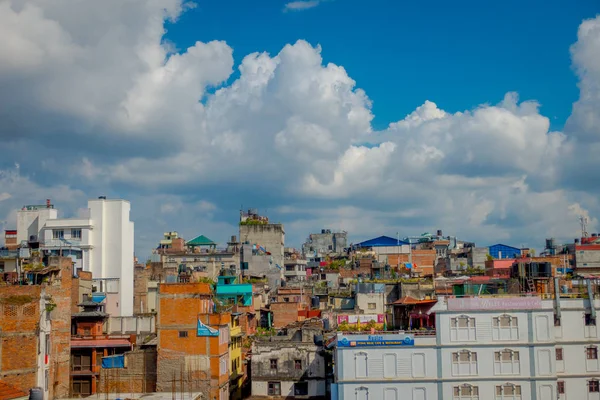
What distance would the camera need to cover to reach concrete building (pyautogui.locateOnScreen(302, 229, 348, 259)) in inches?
7303

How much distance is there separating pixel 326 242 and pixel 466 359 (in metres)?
135

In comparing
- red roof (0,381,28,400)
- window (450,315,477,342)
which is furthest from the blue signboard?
window (450,315,477,342)

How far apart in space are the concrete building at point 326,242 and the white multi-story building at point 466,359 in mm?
128203

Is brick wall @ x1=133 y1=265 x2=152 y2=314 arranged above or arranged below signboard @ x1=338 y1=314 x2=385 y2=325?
above

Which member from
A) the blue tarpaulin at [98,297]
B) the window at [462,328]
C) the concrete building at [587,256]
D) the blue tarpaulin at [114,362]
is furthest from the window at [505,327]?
the concrete building at [587,256]

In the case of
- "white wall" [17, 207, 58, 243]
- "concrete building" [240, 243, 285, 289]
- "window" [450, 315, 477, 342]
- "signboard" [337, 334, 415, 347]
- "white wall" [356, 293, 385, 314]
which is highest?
"white wall" [17, 207, 58, 243]

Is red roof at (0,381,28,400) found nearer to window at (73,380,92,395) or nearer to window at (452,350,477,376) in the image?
window at (73,380,92,395)

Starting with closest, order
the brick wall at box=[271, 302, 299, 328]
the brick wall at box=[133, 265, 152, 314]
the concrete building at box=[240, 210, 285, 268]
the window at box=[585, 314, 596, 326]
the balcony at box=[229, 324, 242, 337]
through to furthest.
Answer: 1. the window at box=[585, 314, 596, 326]
2. the balcony at box=[229, 324, 242, 337]
3. the brick wall at box=[271, 302, 299, 328]
4. the brick wall at box=[133, 265, 152, 314]
5. the concrete building at box=[240, 210, 285, 268]

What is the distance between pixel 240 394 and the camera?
67250 millimetres

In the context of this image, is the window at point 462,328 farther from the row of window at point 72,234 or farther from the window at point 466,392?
the row of window at point 72,234

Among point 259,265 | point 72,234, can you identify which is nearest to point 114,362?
point 72,234

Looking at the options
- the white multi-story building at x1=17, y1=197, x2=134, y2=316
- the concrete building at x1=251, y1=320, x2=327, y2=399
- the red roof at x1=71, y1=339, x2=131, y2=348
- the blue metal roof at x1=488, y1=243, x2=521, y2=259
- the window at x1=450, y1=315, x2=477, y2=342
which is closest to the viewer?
the window at x1=450, y1=315, x2=477, y2=342

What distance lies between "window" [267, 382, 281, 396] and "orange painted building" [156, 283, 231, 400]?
22.1ft

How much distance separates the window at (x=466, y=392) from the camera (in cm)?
5306
